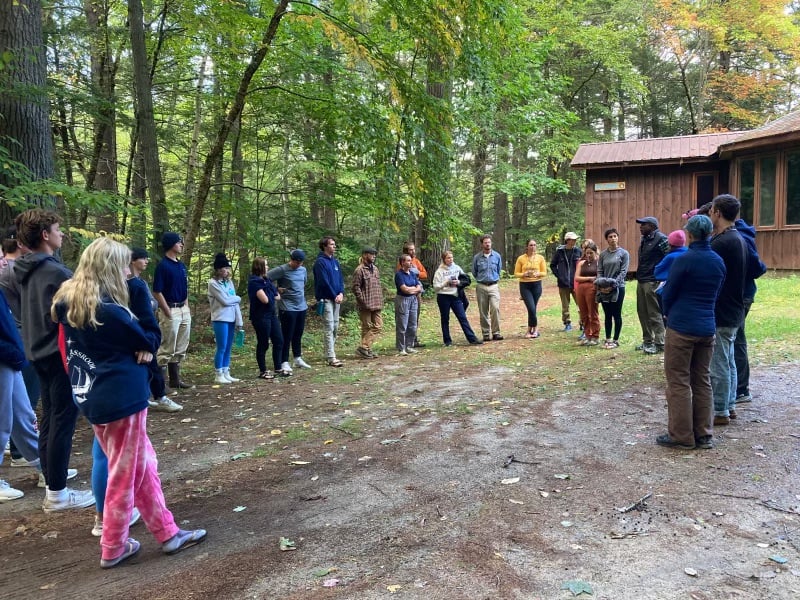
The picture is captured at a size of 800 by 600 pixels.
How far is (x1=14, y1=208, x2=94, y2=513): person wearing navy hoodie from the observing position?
3533mm

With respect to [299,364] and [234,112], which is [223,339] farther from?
[234,112]

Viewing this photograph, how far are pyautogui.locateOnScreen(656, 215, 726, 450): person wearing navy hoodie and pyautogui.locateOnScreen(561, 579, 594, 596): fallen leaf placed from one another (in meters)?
2.25

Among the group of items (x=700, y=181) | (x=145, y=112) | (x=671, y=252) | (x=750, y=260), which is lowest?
(x=750, y=260)

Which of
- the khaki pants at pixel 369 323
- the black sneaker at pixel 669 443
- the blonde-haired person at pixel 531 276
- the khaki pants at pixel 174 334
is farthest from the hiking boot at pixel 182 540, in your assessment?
the blonde-haired person at pixel 531 276

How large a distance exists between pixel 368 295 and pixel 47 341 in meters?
5.78

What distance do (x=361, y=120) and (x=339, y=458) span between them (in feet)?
18.8

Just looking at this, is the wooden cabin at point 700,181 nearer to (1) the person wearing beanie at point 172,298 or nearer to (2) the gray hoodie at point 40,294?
(1) the person wearing beanie at point 172,298

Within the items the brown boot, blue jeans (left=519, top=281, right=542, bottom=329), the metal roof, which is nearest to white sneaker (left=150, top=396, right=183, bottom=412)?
the brown boot

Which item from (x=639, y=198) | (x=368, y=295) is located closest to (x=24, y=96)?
(x=368, y=295)

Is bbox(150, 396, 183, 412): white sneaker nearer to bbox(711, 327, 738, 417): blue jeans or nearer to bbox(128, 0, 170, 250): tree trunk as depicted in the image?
bbox(128, 0, 170, 250): tree trunk

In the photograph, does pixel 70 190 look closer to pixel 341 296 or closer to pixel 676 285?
pixel 341 296

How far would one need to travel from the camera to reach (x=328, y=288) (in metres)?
8.54

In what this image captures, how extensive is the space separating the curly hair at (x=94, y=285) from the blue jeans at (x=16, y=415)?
158 centimetres

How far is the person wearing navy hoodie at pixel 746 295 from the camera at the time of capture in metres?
4.79
